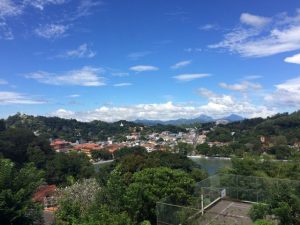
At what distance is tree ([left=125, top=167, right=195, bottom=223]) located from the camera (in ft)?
44.1

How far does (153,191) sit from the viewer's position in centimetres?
1609

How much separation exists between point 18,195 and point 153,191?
7610mm

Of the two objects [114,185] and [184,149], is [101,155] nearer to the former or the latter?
[184,149]

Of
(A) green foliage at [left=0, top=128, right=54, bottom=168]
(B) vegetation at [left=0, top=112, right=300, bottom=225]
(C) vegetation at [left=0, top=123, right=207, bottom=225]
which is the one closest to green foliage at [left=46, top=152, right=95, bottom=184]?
(B) vegetation at [left=0, top=112, right=300, bottom=225]

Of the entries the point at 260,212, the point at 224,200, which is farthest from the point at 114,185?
the point at 224,200

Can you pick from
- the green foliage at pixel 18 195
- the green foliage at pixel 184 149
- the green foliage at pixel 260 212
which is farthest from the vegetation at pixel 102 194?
the green foliage at pixel 184 149

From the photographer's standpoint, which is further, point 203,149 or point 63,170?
point 203,149

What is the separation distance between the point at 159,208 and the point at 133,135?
111 metres

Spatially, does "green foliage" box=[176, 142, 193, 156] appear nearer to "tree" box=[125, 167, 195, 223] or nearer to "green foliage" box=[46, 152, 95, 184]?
"green foliage" box=[46, 152, 95, 184]

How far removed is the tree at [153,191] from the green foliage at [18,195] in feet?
11.4

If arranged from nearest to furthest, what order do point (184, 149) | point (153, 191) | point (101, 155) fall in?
point (153, 191), point (101, 155), point (184, 149)

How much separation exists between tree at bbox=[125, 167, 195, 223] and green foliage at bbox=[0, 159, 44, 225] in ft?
11.4

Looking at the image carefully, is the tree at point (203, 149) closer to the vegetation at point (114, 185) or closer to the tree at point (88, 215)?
the vegetation at point (114, 185)

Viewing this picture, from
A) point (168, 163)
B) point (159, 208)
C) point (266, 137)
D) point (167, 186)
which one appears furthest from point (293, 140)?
point (159, 208)
